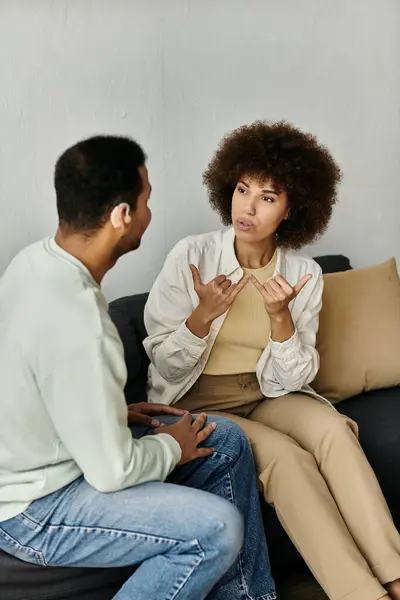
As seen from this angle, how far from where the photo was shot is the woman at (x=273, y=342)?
1.87 metres

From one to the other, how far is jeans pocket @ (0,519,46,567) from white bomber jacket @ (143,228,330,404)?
25.0 inches

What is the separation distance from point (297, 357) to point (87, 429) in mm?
806

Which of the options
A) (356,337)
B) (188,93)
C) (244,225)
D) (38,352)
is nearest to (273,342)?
(244,225)

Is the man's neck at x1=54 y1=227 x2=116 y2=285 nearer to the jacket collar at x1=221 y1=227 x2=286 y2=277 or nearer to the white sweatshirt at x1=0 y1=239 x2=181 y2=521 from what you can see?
the white sweatshirt at x1=0 y1=239 x2=181 y2=521

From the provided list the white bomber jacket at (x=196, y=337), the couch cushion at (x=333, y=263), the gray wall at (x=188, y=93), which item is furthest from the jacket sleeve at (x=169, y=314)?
the couch cushion at (x=333, y=263)

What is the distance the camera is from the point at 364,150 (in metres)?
3.05

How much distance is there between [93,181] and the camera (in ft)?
4.92

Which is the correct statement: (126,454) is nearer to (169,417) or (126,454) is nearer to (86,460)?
(86,460)

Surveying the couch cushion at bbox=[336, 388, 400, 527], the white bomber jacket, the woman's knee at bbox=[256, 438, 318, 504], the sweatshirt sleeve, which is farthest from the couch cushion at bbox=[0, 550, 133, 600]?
the couch cushion at bbox=[336, 388, 400, 527]

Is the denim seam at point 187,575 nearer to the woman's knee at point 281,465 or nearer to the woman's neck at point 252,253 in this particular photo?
the woman's knee at point 281,465

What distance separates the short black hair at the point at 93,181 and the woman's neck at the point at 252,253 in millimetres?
759

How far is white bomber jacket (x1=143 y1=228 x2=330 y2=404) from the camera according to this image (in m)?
2.09

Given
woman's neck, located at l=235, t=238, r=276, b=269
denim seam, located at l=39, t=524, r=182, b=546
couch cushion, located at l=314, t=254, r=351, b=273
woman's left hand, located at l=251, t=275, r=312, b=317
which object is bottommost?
denim seam, located at l=39, t=524, r=182, b=546

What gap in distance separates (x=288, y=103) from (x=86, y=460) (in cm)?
176
